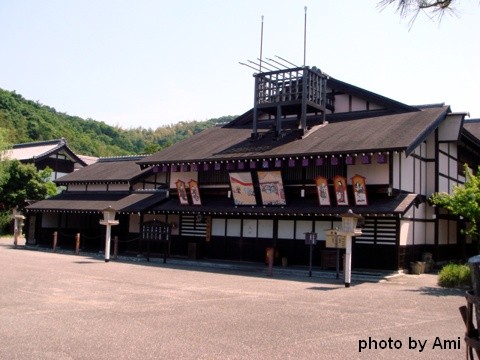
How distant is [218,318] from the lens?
961 centimetres

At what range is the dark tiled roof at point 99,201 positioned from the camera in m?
26.2

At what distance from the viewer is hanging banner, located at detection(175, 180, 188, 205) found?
24.4 m

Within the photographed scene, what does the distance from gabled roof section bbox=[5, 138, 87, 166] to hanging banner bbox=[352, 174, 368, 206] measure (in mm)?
33481

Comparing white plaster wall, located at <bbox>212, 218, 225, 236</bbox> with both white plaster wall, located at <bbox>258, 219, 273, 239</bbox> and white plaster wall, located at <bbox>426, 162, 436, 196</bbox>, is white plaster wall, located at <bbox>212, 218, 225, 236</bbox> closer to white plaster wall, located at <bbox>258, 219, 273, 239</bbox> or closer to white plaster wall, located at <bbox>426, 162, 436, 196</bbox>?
white plaster wall, located at <bbox>258, 219, 273, 239</bbox>


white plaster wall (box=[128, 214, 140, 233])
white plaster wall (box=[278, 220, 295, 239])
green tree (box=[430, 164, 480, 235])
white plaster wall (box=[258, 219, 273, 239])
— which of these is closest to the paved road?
green tree (box=[430, 164, 480, 235])

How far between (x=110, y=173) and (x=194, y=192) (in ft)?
30.9

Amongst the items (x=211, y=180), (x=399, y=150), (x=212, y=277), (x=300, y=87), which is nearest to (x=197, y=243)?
(x=211, y=180)

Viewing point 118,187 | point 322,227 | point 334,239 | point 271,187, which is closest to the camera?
point 334,239

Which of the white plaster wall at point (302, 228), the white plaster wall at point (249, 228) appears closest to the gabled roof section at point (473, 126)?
the white plaster wall at point (302, 228)

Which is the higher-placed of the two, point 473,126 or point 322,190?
point 473,126

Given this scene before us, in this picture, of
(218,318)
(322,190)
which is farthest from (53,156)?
(218,318)

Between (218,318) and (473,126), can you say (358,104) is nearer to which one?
(473,126)

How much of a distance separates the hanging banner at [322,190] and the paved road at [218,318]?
4.07 metres

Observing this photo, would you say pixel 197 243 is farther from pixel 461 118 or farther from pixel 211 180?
pixel 461 118
